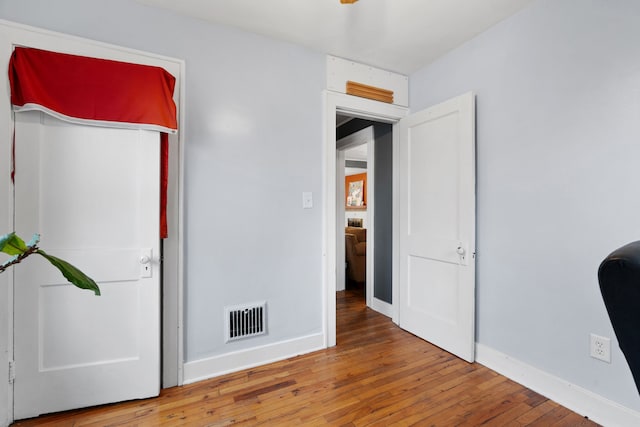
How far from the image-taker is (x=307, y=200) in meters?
2.39

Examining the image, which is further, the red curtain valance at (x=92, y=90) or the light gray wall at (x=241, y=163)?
the light gray wall at (x=241, y=163)

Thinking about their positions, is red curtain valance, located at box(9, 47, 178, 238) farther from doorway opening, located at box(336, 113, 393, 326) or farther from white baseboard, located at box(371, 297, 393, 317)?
white baseboard, located at box(371, 297, 393, 317)

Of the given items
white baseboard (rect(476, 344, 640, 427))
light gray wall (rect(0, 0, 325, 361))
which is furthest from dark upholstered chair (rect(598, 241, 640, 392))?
light gray wall (rect(0, 0, 325, 361))

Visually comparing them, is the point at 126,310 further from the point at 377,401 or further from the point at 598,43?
the point at 598,43

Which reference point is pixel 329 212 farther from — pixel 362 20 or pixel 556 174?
pixel 556 174

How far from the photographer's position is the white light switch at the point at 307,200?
238cm

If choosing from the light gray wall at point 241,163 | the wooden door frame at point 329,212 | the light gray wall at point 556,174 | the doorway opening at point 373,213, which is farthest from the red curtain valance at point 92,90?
the light gray wall at point 556,174

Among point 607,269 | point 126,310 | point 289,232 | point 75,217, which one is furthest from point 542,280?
point 75,217

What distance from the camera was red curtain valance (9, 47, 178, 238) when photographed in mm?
1521

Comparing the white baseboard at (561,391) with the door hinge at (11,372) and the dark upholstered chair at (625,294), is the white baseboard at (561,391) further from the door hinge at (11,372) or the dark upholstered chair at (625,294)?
the door hinge at (11,372)

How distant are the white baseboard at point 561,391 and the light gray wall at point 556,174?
0.13ft

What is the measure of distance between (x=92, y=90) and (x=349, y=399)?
2348 millimetres

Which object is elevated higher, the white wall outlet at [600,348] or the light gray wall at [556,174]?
the light gray wall at [556,174]

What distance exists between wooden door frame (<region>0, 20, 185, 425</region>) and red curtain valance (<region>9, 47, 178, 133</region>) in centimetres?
11
